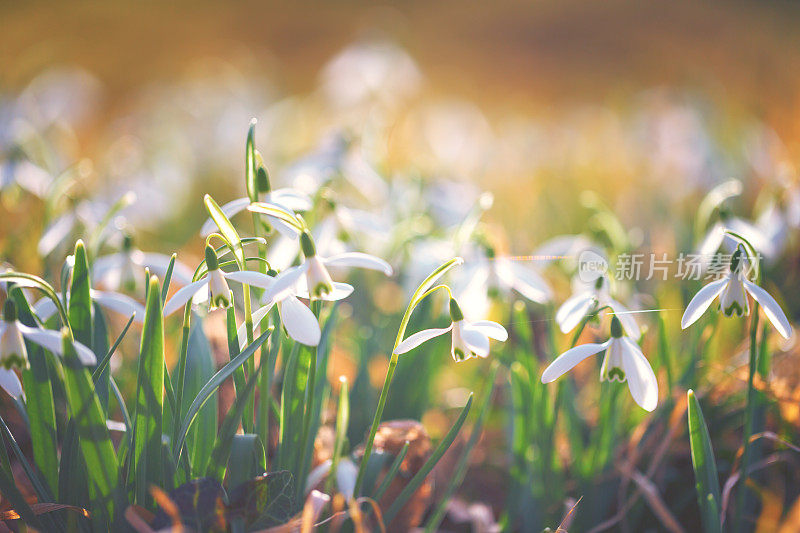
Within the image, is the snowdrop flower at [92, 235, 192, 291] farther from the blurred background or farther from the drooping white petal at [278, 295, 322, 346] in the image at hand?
the blurred background

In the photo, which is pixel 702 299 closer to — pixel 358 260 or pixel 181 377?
pixel 358 260

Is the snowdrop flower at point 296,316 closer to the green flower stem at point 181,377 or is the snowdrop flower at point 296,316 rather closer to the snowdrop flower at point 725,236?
the green flower stem at point 181,377

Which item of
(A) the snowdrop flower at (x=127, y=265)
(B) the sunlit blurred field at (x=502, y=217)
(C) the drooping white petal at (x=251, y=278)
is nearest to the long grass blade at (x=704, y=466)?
(B) the sunlit blurred field at (x=502, y=217)

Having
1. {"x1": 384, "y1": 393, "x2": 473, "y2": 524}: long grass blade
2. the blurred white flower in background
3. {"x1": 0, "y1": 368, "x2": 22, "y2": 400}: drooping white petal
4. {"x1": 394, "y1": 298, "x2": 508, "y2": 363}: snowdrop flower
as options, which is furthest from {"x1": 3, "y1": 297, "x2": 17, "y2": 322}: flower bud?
the blurred white flower in background

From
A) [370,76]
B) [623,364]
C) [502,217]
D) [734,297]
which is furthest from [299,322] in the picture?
[370,76]

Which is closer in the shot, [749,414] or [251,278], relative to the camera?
[251,278]

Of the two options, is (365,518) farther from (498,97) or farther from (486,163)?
(498,97)
